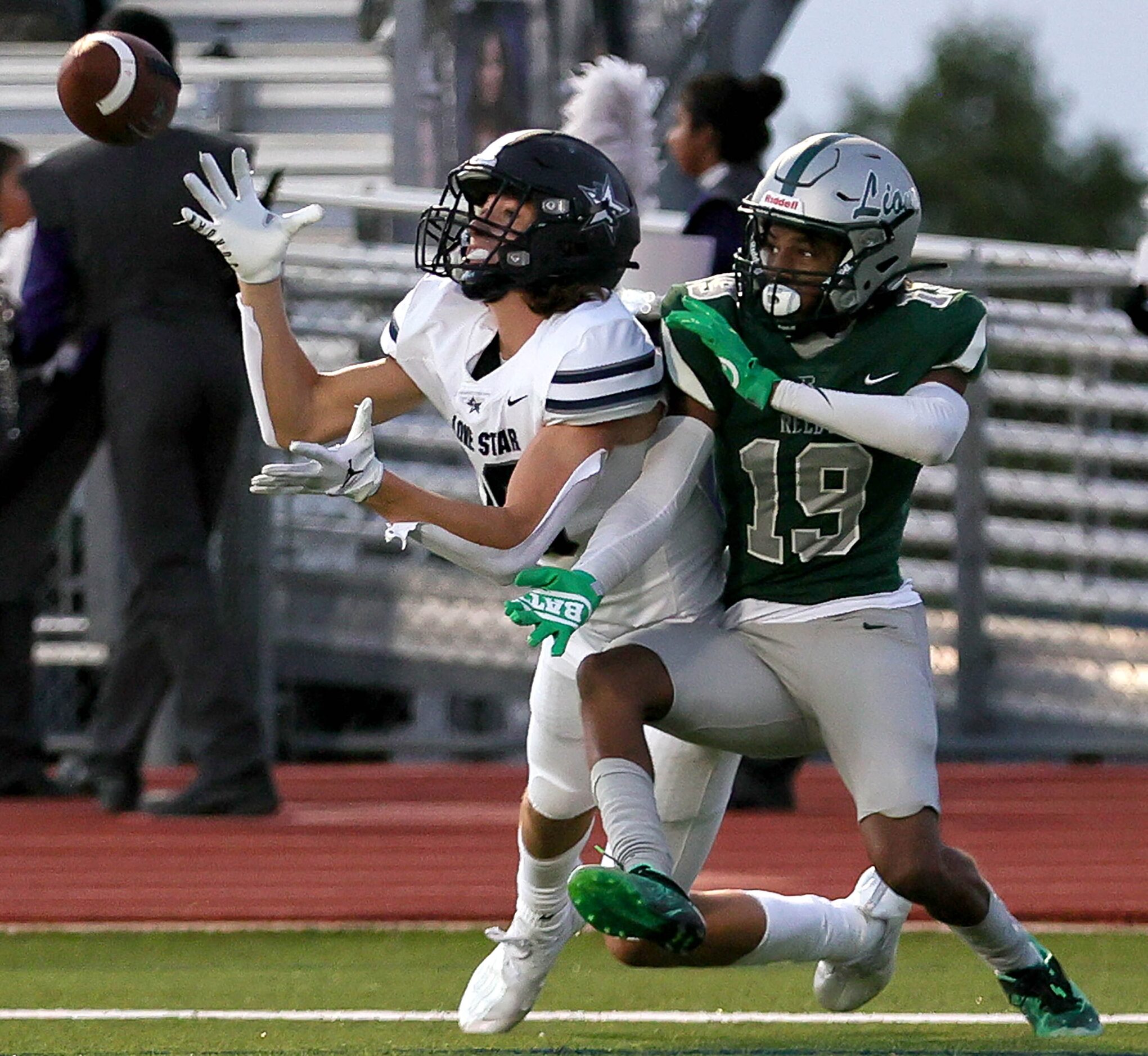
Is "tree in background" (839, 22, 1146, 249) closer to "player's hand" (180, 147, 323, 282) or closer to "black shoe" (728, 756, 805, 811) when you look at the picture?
"black shoe" (728, 756, 805, 811)

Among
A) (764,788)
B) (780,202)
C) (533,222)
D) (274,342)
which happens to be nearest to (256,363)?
(274,342)

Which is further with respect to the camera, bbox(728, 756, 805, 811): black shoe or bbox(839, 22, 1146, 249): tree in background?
bbox(839, 22, 1146, 249): tree in background

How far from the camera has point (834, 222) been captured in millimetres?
4145

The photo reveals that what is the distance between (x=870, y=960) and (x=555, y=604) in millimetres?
911

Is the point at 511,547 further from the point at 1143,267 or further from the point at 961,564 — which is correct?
the point at 961,564

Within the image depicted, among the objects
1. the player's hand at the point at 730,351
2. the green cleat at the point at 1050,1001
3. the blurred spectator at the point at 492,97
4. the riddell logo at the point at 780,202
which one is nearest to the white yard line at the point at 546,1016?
the green cleat at the point at 1050,1001

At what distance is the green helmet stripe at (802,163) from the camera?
13.7ft

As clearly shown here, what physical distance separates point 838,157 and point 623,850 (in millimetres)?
1163

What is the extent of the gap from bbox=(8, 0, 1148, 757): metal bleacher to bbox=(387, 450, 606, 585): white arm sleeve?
4.09 metres

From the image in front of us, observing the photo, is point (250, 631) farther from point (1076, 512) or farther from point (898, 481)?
point (898, 481)

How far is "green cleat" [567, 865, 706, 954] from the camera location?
366cm

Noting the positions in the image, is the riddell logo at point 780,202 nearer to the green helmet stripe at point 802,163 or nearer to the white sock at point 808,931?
the green helmet stripe at point 802,163

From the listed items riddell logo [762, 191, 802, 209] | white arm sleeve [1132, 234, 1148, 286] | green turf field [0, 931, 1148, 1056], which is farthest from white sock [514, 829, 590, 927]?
white arm sleeve [1132, 234, 1148, 286]

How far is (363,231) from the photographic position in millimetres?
10148
